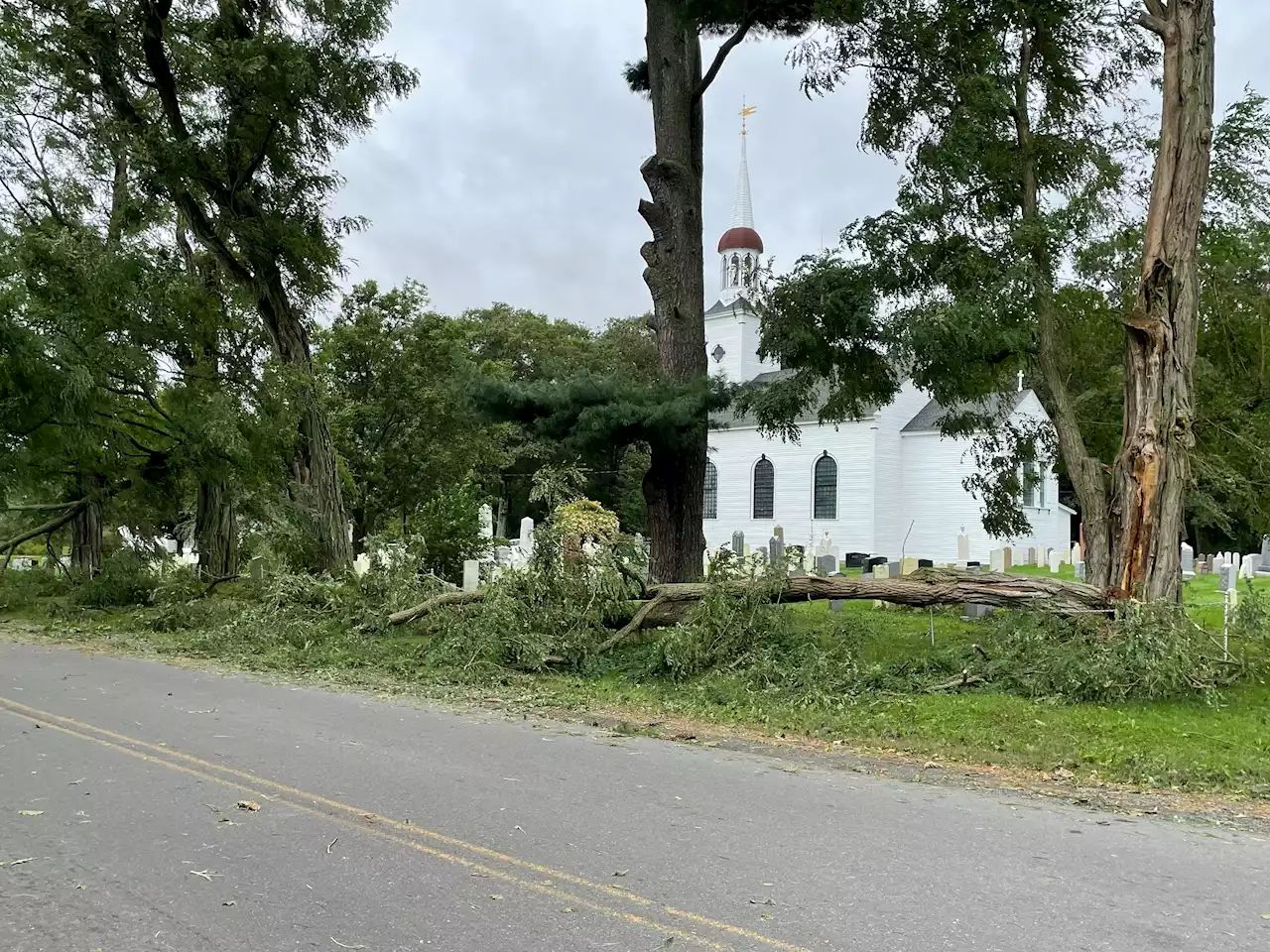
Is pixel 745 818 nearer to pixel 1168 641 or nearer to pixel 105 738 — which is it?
pixel 105 738

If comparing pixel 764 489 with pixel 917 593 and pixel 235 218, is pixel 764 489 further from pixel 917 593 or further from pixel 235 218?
pixel 917 593

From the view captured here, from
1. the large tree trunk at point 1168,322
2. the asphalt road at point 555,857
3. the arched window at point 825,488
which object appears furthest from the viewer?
the arched window at point 825,488

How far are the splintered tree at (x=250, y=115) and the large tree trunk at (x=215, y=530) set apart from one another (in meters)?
2.00

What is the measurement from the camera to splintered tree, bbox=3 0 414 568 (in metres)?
17.9

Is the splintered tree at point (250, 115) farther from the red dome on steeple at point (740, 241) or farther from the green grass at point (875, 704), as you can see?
the red dome on steeple at point (740, 241)

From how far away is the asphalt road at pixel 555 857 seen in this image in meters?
4.12

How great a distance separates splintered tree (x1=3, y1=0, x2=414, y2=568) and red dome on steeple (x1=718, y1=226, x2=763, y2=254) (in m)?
35.8

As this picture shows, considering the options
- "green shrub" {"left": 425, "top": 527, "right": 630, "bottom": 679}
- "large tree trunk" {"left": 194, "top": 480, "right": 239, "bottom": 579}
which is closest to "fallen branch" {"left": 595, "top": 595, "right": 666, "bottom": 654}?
"green shrub" {"left": 425, "top": 527, "right": 630, "bottom": 679}

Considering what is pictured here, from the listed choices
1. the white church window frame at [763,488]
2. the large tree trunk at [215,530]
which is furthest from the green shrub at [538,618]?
the white church window frame at [763,488]

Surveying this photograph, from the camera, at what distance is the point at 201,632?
1548 centimetres

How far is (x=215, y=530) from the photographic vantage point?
2084 centimetres

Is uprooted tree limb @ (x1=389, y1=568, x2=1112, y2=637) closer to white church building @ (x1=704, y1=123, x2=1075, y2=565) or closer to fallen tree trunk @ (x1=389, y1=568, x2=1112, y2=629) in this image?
fallen tree trunk @ (x1=389, y1=568, x2=1112, y2=629)

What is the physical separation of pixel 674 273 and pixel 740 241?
40.3m

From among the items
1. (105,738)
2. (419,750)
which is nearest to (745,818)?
(419,750)
